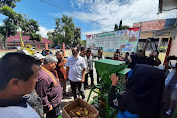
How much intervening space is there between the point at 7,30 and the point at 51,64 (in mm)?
16799

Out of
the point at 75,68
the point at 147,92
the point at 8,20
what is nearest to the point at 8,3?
the point at 8,20

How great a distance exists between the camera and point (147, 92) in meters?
0.96

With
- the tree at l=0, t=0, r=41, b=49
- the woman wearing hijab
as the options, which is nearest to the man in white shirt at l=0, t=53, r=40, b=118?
the woman wearing hijab

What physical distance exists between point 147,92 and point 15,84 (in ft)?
4.54

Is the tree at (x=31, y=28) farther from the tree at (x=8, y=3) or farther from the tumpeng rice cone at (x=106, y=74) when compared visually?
the tumpeng rice cone at (x=106, y=74)

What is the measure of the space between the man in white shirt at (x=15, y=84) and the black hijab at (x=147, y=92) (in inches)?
44.2

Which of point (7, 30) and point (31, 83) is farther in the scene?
point (7, 30)

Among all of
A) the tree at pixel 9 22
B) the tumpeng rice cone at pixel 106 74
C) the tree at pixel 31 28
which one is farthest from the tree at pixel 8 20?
the tumpeng rice cone at pixel 106 74

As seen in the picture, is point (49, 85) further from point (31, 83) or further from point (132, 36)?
point (132, 36)

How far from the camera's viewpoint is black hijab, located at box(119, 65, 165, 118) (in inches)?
37.9

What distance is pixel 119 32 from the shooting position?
23.8 feet

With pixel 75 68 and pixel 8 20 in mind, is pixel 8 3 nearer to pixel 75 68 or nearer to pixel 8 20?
pixel 8 20

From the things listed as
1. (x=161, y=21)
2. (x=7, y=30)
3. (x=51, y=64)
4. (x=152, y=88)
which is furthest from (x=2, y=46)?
(x=161, y=21)

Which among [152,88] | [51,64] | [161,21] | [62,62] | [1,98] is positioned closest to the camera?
[1,98]
